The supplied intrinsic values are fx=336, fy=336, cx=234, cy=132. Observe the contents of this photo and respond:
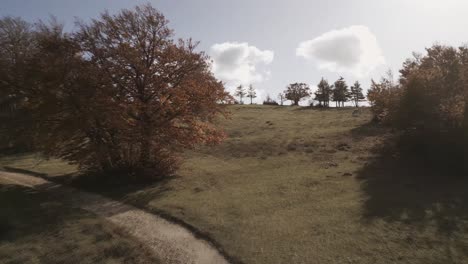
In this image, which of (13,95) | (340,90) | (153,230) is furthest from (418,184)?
(340,90)

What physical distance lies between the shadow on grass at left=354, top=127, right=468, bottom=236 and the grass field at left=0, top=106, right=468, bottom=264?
0.05 meters

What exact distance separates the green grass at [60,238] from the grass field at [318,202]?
3.01 meters

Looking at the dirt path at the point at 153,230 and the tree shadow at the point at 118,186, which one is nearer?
the dirt path at the point at 153,230

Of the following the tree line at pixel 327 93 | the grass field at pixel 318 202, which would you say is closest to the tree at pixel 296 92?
the tree line at pixel 327 93

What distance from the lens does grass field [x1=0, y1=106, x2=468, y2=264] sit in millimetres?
12164

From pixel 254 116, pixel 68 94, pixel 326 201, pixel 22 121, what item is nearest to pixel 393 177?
pixel 326 201

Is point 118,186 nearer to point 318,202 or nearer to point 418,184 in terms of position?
point 318,202

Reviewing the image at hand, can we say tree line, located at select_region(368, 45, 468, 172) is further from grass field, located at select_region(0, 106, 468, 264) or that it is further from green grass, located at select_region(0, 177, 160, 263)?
green grass, located at select_region(0, 177, 160, 263)

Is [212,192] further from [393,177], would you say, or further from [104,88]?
[393,177]

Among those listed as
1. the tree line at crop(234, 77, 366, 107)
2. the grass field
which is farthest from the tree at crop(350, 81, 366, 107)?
the grass field

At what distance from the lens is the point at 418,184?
66.9 ft

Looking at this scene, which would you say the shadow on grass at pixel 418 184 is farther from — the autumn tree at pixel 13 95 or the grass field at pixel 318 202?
the autumn tree at pixel 13 95

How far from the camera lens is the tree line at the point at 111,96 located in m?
21.0

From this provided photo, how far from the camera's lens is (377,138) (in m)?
33.8
